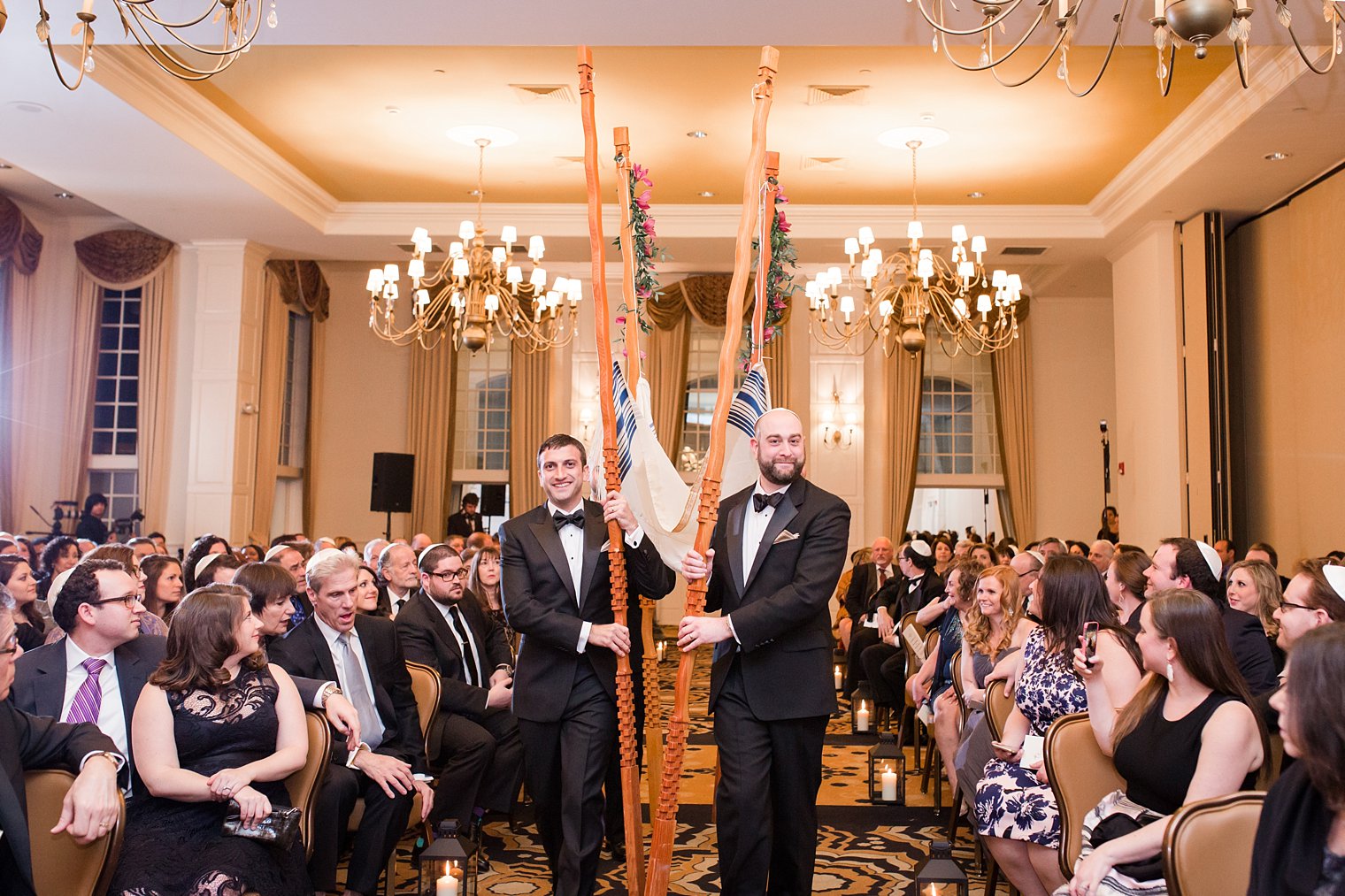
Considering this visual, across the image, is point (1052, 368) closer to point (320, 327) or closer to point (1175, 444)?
point (1175, 444)

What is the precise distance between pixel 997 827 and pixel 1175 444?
8577 mm

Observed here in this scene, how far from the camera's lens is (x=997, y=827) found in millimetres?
3678

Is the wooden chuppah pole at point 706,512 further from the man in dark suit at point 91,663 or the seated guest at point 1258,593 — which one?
the seated guest at point 1258,593

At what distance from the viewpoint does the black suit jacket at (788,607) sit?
367 cm

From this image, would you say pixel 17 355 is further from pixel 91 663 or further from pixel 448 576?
pixel 91 663

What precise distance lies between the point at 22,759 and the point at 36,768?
45mm

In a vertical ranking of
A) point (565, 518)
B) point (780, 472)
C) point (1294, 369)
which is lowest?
point (565, 518)

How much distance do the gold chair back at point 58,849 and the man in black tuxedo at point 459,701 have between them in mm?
1800

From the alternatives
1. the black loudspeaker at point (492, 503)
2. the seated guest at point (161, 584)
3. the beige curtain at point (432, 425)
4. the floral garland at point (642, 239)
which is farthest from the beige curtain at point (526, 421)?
the floral garland at point (642, 239)

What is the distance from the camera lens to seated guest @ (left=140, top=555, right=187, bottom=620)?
5082mm

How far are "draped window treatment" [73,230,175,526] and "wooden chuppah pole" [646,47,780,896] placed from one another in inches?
424

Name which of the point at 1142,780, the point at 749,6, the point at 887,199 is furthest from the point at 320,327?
the point at 1142,780

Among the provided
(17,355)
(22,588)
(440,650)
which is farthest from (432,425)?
(440,650)

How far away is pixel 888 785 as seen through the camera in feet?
18.8
